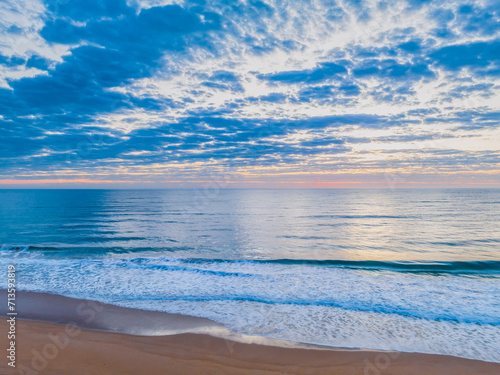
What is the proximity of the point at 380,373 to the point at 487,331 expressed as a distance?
17.5ft

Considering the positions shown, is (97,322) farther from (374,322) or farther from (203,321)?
(374,322)

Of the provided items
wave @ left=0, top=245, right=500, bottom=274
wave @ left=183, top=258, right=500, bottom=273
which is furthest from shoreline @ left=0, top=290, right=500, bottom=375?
wave @ left=183, top=258, right=500, bottom=273

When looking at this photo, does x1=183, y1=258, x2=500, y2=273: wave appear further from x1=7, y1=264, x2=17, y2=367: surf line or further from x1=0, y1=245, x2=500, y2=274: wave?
x1=7, y1=264, x2=17, y2=367: surf line

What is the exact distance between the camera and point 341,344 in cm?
781

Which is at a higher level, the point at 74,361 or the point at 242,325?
the point at 74,361

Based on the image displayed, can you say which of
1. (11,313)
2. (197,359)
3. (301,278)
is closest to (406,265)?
(301,278)

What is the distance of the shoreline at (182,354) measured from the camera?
6.58 metres

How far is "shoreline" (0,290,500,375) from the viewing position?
6.58 meters

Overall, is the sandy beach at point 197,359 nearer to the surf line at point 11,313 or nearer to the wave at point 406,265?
the surf line at point 11,313

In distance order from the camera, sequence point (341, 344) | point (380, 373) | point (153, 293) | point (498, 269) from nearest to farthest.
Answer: point (380, 373) → point (341, 344) → point (153, 293) → point (498, 269)

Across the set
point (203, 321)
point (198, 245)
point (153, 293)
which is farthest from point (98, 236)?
point (203, 321)

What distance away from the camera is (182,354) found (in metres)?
7.18

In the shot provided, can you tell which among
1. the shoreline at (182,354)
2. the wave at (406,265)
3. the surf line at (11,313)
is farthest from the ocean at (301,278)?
the shoreline at (182,354)

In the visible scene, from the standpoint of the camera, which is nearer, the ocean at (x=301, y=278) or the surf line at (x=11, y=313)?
the surf line at (x=11, y=313)
